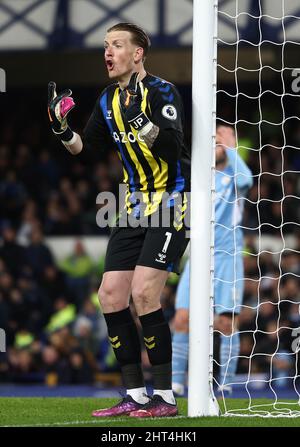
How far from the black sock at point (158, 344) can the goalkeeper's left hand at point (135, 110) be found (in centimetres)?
96

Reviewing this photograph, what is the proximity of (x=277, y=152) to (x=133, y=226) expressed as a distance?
30.4ft

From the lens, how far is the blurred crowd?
1190 centimetres

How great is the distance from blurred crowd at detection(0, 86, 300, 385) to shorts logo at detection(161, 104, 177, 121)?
16.3 feet

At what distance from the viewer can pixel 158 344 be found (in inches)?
219

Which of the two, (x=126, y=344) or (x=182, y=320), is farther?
(x=182, y=320)

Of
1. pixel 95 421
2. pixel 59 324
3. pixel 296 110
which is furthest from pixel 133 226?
pixel 296 110

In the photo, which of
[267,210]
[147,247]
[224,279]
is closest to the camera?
[147,247]

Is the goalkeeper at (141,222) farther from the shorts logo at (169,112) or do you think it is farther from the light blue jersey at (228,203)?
the light blue jersey at (228,203)

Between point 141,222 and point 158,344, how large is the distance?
0.64m

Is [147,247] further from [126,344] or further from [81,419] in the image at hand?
[81,419]

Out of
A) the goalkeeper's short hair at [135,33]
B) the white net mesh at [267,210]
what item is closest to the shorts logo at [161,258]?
the goalkeeper's short hair at [135,33]

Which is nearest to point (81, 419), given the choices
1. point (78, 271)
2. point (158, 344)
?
point (158, 344)

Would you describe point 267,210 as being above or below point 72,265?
above

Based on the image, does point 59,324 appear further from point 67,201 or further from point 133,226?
point 133,226
